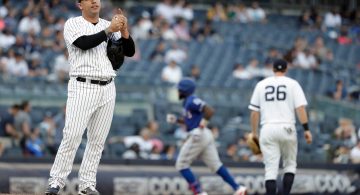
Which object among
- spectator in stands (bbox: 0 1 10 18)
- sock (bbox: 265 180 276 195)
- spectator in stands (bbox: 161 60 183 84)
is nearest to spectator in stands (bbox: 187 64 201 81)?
spectator in stands (bbox: 161 60 183 84)

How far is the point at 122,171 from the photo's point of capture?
15.4m

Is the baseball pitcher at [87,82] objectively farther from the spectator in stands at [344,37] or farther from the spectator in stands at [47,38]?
the spectator in stands at [344,37]

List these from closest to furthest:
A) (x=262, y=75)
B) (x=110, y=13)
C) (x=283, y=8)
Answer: (x=262, y=75)
(x=110, y=13)
(x=283, y=8)

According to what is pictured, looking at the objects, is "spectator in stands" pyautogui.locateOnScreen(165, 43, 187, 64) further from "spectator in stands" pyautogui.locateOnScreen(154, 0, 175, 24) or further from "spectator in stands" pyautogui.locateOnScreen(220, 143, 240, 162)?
"spectator in stands" pyautogui.locateOnScreen(220, 143, 240, 162)

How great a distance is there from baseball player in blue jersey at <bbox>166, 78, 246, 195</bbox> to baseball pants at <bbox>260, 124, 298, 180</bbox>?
1.75 meters

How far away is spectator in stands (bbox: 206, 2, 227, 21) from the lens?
82.6ft

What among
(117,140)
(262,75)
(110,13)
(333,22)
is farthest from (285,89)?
(333,22)

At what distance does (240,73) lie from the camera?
21.6 m

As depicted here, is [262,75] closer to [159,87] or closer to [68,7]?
[159,87]

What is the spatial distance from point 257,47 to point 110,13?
11.8ft

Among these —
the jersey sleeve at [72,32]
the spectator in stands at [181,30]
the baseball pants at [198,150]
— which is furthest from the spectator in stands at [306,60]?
the jersey sleeve at [72,32]

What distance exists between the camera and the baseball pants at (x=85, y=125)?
9.04 meters

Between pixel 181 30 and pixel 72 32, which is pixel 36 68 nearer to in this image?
pixel 181 30

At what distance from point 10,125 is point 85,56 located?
835cm
